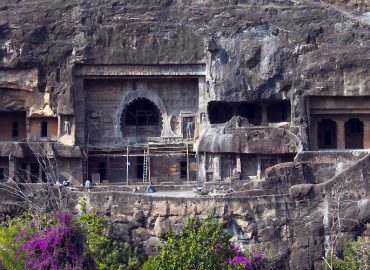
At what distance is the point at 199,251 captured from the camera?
27516 millimetres

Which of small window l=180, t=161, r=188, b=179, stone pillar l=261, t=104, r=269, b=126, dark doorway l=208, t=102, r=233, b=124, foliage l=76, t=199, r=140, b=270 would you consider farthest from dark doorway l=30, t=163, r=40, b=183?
stone pillar l=261, t=104, r=269, b=126

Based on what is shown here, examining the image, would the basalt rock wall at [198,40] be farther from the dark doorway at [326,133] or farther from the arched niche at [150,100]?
the dark doorway at [326,133]

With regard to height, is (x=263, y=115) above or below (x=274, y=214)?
above

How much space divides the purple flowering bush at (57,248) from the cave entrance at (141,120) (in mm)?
15277

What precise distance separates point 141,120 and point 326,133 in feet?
33.3

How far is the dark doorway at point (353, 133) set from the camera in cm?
4222

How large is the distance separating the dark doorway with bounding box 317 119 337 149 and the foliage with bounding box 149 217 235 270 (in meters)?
15.7

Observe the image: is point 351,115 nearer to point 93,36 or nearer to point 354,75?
point 354,75

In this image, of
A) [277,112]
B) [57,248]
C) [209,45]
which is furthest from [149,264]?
[277,112]

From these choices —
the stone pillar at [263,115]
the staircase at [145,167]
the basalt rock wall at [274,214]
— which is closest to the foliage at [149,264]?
the basalt rock wall at [274,214]

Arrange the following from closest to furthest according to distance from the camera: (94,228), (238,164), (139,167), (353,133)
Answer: (94,228) < (238,164) < (139,167) < (353,133)

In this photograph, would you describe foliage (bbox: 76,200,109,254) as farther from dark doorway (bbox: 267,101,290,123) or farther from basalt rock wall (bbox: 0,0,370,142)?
dark doorway (bbox: 267,101,290,123)

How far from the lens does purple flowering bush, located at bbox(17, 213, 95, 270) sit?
26844 mm

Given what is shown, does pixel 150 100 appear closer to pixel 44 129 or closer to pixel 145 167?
pixel 145 167
